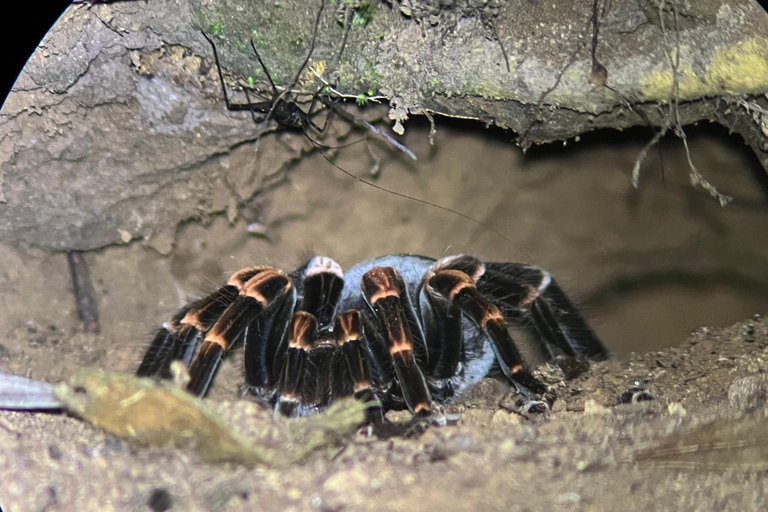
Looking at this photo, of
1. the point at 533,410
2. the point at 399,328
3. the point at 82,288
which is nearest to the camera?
the point at 533,410

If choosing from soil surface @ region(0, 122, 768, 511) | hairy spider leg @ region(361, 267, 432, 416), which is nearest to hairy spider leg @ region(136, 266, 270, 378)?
soil surface @ region(0, 122, 768, 511)

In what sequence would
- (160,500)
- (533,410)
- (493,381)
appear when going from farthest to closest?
(493,381) → (533,410) → (160,500)

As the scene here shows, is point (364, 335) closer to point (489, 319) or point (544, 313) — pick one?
point (489, 319)

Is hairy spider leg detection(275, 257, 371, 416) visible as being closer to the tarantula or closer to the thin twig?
the tarantula

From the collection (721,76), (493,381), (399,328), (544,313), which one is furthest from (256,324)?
(721,76)

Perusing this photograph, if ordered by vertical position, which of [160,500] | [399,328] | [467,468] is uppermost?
[399,328]

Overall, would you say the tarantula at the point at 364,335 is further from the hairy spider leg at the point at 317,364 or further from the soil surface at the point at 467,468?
the soil surface at the point at 467,468

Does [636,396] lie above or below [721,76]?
below

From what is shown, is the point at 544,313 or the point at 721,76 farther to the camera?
the point at 544,313
